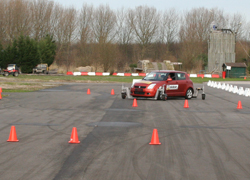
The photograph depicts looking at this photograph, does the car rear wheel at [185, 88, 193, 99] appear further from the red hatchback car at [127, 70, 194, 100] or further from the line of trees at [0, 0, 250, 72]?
the line of trees at [0, 0, 250, 72]

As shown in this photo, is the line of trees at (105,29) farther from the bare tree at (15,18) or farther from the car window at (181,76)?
the car window at (181,76)

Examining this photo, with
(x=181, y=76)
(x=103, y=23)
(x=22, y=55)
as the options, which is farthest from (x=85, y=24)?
(x=181, y=76)

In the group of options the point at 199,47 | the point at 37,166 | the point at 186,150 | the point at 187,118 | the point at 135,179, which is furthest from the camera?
the point at 199,47

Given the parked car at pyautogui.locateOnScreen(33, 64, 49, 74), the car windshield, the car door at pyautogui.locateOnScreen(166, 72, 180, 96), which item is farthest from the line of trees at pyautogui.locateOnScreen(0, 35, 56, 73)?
the car door at pyautogui.locateOnScreen(166, 72, 180, 96)

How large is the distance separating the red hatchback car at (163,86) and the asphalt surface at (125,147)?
5.90 metres

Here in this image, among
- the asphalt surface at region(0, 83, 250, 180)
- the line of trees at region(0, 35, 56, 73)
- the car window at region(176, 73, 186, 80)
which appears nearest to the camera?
the asphalt surface at region(0, 83, 250, 180)

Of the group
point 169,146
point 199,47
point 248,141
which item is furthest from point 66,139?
point 199,47

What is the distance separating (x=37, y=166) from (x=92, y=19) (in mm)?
94216

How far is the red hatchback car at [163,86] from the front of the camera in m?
21.0

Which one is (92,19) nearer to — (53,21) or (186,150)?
(53,21)

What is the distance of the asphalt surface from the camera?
6.66m

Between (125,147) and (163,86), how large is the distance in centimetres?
1275

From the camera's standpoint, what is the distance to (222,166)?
715 cm

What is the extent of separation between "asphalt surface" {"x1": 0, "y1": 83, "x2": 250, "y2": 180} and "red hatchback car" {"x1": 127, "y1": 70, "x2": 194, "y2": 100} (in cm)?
590
